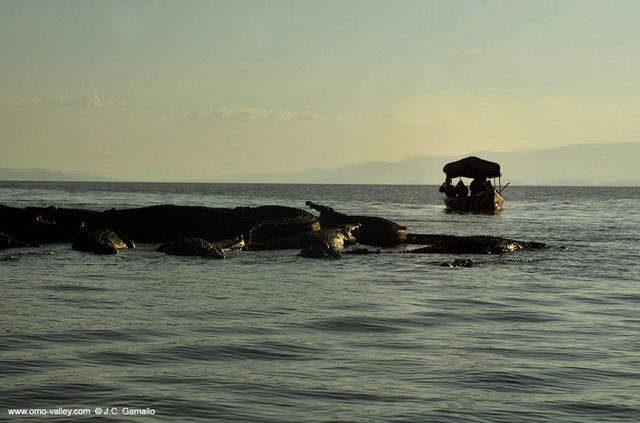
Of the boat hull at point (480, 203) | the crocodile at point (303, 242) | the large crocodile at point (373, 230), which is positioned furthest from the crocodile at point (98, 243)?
the boat hull at point (480, 203)

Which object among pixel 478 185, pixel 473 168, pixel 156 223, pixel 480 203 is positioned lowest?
pixel 156 223

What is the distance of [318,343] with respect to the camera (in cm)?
1084

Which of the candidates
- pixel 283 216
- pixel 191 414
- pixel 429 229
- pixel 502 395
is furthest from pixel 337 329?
pixel 429 229

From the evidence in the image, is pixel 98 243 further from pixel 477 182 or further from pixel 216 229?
pixel 477 182

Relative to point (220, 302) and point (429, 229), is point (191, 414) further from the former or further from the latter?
point (429, 229)

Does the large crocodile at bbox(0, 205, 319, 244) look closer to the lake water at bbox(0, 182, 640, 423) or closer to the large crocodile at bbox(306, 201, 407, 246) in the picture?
the large crocodile at bbox(306, 201, 407, 246)

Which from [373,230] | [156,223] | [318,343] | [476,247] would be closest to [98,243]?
[156,223]

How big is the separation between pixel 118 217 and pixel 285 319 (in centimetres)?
1798

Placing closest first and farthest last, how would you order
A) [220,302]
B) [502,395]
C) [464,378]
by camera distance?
[502,395]
[464,378]
[220,302]

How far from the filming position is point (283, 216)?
29594mm

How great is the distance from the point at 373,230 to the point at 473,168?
127 feet

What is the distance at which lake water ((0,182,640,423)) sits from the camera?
7770 mm

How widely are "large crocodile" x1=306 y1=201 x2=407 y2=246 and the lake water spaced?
1003 centimetres

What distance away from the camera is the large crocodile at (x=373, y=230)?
3055 centimetres
